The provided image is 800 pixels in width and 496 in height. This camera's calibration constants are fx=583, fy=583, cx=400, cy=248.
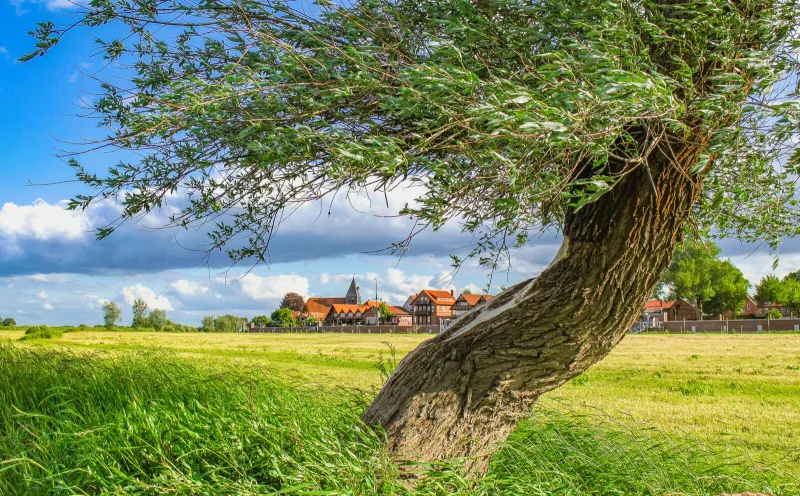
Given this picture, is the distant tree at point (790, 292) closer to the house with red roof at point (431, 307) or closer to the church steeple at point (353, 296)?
the house with red roof at point (431, 307)

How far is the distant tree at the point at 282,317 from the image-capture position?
106 m

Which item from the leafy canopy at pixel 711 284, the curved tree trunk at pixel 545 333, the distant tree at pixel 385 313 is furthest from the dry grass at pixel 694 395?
the distant tree at pixel 385 313

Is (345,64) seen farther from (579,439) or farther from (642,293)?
(579,439)

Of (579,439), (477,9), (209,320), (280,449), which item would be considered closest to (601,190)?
(477,9)

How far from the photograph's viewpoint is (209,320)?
268 ft

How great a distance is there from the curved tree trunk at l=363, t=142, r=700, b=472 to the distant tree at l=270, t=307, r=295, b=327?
102m

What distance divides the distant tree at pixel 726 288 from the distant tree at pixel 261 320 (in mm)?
71561

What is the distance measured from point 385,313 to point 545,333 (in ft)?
346

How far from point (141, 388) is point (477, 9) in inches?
238

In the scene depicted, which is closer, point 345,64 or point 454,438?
point 345,64

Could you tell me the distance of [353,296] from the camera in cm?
14312

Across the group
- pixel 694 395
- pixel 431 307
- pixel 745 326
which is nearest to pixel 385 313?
pixel 431 307

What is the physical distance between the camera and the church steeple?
141125mm

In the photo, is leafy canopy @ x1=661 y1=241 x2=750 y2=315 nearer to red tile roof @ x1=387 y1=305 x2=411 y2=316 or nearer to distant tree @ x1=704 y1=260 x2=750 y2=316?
distant tree @ x1=704 y1=260 x2=750 y2=316
